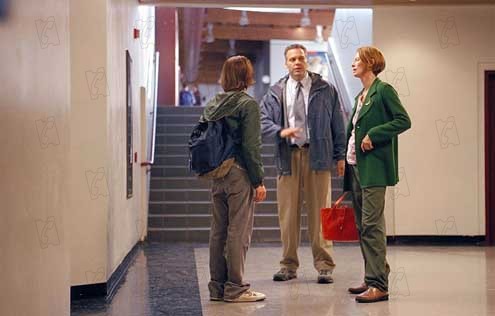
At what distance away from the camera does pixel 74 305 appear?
431 centimetres

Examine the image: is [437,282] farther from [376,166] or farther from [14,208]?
[14,208]

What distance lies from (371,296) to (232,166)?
1.13m

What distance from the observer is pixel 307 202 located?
5027 millimetres

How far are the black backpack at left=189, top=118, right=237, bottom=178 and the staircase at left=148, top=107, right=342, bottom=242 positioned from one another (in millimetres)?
3726

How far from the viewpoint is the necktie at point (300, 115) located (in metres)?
4.96

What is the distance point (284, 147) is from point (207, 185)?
4.10 metres

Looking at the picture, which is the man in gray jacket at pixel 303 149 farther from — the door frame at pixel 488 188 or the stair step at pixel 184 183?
the stair step at pixel 184 183

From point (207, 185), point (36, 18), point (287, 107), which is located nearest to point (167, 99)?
point (207, 185)

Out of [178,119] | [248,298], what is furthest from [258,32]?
[248,298]

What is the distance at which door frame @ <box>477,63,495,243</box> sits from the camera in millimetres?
7637

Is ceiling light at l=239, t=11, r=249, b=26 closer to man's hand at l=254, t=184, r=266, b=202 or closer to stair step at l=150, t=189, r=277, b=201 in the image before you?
stair step at l=150, t=189, r=277, b=201

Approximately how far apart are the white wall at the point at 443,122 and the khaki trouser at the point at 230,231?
3.79 meters

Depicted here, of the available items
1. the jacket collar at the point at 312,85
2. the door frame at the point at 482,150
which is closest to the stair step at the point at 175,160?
the door frame at the point at 482,150

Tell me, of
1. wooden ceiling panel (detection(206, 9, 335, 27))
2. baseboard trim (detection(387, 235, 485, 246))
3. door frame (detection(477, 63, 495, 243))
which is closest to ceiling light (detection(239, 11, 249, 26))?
wooden ceiling panel (detection(206, 9, 335, 27))
